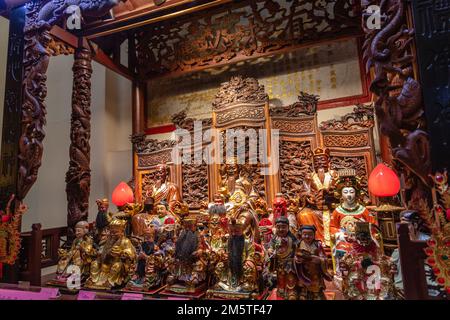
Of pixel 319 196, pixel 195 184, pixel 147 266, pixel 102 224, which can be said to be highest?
pixel 195 184

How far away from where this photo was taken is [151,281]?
2256 millimetres

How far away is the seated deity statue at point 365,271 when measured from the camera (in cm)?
171

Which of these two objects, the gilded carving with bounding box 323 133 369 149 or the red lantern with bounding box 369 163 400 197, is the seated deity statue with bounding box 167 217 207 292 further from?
the gilded carving with bounding box 323 133 369 149

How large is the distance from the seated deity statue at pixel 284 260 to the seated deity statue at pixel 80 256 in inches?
64.9

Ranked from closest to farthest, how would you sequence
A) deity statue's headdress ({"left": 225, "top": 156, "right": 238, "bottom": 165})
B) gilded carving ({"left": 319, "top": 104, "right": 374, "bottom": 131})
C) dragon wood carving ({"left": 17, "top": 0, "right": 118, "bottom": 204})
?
dragon wood carving ({"left": 17, "top": 0, "right": 118, "bottom": 204}) → gilded carving ({"left": 319, "top": 104, "right": 374, "bottom": 131}) → deity statue's headdress ({"left": 225, "top": 156, "right": 238, "bottom": 165})

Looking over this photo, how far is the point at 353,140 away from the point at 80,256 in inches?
131

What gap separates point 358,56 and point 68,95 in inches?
187

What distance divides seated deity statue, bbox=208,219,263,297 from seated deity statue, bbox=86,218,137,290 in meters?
0.78

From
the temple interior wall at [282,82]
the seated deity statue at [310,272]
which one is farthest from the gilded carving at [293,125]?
the seated deity statue at [310,272]

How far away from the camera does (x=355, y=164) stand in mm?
3604

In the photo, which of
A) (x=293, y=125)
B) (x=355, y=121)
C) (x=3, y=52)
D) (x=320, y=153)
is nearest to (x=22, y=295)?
(x=320, y=153)

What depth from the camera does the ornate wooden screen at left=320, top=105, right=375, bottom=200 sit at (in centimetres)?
356

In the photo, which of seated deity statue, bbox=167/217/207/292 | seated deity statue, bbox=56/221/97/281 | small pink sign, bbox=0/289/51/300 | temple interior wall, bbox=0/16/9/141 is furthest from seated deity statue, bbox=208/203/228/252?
temple interior wall, bbox=0/16/9/141

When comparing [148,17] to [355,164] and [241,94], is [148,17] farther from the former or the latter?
[355,164]
